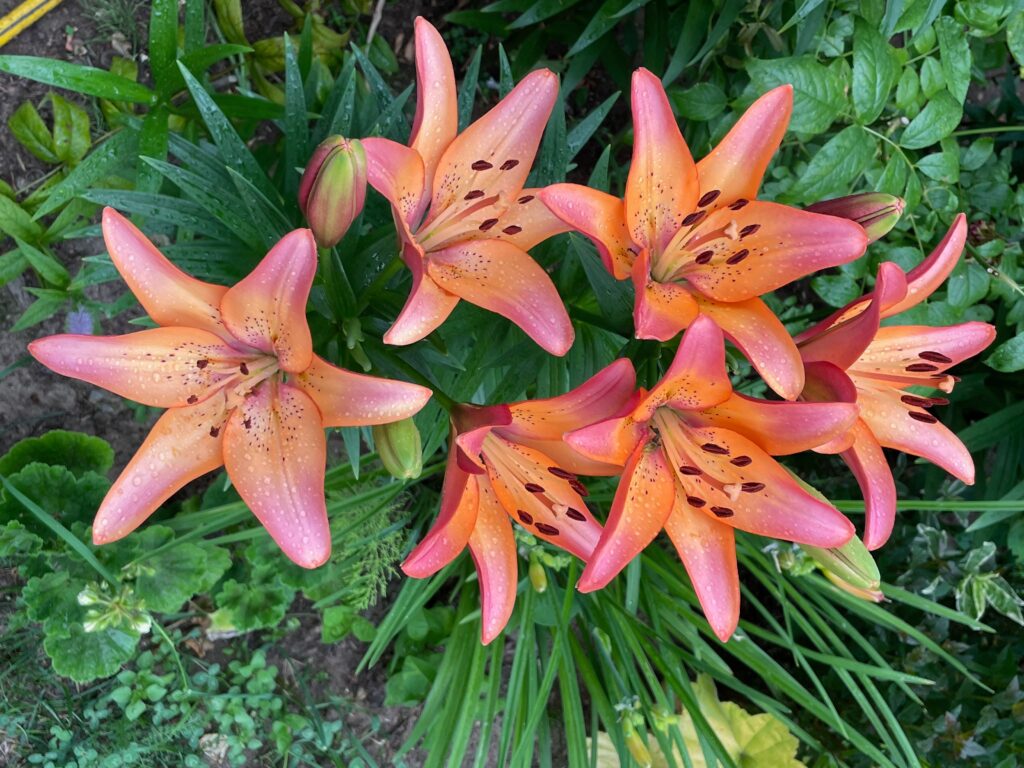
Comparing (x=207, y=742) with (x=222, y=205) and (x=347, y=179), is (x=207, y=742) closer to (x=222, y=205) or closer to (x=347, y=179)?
(x=222, y=205)

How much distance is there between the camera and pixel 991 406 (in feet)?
5.94

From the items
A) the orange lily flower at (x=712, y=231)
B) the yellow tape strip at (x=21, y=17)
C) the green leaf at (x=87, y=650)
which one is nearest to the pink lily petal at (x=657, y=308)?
the orange lily flower at (x=712, y=231)

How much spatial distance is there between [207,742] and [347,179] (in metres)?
1.39

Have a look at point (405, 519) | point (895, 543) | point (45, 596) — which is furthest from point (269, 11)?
point (895, 543)

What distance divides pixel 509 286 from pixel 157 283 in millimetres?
386

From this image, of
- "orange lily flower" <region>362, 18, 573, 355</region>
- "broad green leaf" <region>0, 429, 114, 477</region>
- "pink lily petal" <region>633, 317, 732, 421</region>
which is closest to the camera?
"pink lily petal" <region>633, 317, 732, 421</region>

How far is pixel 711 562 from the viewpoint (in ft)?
3.07

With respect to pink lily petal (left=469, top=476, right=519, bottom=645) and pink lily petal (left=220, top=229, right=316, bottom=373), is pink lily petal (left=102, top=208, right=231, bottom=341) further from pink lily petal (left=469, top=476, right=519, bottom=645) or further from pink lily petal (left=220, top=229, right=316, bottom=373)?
pink lily petal (left=469, top=476, right=519, bottom=645)

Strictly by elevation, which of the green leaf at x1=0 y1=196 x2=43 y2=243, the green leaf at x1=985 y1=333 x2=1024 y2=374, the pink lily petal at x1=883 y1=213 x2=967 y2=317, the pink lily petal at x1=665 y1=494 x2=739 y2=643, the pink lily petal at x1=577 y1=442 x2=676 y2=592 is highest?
the green leaf at x1=0 y1=196 x2=43 y2=243

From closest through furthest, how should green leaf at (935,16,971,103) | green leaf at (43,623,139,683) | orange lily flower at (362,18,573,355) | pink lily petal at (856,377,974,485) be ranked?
orange lily flower at (362,18,573,355)
pink lily petal at (856,377,974,485)
green leaf at (935,16,971,103)
green leaf at (43,623,139,683)

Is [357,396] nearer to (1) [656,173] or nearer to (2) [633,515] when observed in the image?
(2) [633,515]

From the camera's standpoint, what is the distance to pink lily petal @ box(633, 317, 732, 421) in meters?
0.82

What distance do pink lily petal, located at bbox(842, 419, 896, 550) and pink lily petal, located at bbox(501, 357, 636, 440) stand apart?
32cm

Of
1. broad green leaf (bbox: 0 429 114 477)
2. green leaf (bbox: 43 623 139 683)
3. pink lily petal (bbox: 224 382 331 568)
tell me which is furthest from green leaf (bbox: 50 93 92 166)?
pink lily petal (bbox: 224 382 331 568)
